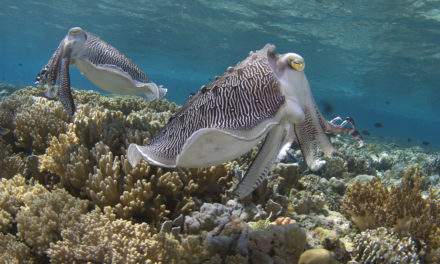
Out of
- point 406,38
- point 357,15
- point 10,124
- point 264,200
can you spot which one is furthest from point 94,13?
point 264,200

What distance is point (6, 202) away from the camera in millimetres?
4910

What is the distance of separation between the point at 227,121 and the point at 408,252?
11.3 feet

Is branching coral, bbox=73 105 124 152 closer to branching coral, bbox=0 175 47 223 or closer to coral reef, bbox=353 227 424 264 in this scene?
branching coral, bbox=0 175 47 223

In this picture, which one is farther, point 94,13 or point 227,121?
point 94,13

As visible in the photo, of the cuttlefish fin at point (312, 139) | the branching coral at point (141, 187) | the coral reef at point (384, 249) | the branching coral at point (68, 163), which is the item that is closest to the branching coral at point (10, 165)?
the branching coral at point (68, 163)

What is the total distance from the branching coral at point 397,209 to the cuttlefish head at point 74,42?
4.58 m

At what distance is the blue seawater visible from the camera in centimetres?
3186

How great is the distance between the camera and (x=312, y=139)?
3418 mm

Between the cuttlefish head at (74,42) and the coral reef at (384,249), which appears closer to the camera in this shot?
the coral reef at (384,249)

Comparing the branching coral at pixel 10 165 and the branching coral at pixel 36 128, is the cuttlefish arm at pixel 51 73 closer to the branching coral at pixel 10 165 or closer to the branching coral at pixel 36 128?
the branching coral at pixel 36 128

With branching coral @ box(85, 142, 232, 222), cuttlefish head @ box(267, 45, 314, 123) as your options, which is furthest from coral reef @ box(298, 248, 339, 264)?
cuttlefish head @ box(267, 45, 314, 123)

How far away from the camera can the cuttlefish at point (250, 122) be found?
297 centimetres

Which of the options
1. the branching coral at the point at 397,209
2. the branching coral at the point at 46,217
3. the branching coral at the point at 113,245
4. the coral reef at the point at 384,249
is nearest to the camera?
the branching coral at the point at 113,245

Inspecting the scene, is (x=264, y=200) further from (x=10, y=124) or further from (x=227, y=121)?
(x=10, y=124)
